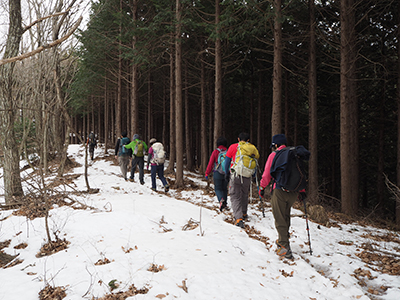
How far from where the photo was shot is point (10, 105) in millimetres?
7246

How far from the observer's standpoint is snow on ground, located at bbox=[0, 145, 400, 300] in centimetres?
332

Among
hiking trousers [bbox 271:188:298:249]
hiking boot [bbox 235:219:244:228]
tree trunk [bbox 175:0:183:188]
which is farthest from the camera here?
tree trunk [bbox 175:0:183:188]

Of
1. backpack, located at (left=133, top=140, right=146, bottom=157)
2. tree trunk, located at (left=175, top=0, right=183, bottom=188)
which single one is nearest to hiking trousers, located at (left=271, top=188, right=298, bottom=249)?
backpack, located at (left=133, top=140, right=146, bottom=157)

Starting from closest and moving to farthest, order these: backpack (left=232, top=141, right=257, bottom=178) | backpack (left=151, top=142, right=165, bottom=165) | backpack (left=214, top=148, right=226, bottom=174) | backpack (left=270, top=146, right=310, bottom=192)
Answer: backpack (left=270, top=146, right=310, bottom=192) → backpack (left=232, top=141, right=257, bottom=178) → backpack (left=214, top=148, right=226, bottom=174) → backpack (left=151, top=142, right=165, bottom=165)

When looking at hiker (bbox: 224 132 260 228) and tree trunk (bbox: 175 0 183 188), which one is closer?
hiker (bbox: 224 132 260 228)

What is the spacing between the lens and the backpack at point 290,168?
4.45m

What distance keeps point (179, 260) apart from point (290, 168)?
8.35ft

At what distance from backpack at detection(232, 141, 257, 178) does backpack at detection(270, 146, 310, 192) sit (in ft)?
4.79

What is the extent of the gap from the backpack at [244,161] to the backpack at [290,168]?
1.46 meters

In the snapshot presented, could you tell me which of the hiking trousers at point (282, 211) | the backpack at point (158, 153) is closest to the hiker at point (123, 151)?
the backpack at point (158, 153)

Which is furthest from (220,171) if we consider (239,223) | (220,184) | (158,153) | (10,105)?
(10,105)

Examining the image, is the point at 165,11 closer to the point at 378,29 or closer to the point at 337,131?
the point at 378,29

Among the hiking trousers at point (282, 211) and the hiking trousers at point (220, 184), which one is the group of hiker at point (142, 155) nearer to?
the hiking trousers at point (220, 184)

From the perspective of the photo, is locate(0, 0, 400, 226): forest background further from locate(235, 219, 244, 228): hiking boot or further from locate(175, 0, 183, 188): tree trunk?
locate(235, 219, 244, 228): hiking boot
